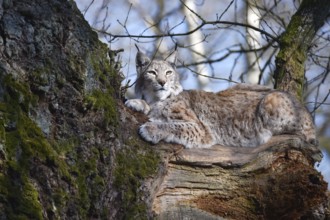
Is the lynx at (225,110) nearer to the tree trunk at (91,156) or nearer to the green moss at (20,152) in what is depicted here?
the tree trunk at (91,156)

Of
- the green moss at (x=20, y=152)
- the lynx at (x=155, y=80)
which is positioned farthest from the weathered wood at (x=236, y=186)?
the lynx at (x=155, y=80)

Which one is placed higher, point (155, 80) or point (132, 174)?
point (155, 80)

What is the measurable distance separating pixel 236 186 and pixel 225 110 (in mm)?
1474

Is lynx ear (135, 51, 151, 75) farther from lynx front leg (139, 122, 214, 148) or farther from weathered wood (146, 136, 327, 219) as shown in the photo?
weathered wood (146, 136, 327, 219)

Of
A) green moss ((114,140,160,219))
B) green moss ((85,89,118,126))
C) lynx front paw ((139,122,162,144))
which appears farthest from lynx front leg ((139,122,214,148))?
green moss ((85,89,118,126))

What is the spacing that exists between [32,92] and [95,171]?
529mm

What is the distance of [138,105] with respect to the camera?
5082mm

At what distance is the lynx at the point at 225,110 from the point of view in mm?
5270

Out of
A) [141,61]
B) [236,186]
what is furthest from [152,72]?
[236,186]

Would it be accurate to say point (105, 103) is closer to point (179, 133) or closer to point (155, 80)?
point (179, 133)

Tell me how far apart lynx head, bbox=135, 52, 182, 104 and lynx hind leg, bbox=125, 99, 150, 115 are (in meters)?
0.26

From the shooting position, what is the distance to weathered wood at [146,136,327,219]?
3.96 metres

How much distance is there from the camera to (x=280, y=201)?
13.6ft

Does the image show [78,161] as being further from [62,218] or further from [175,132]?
[175,132]
